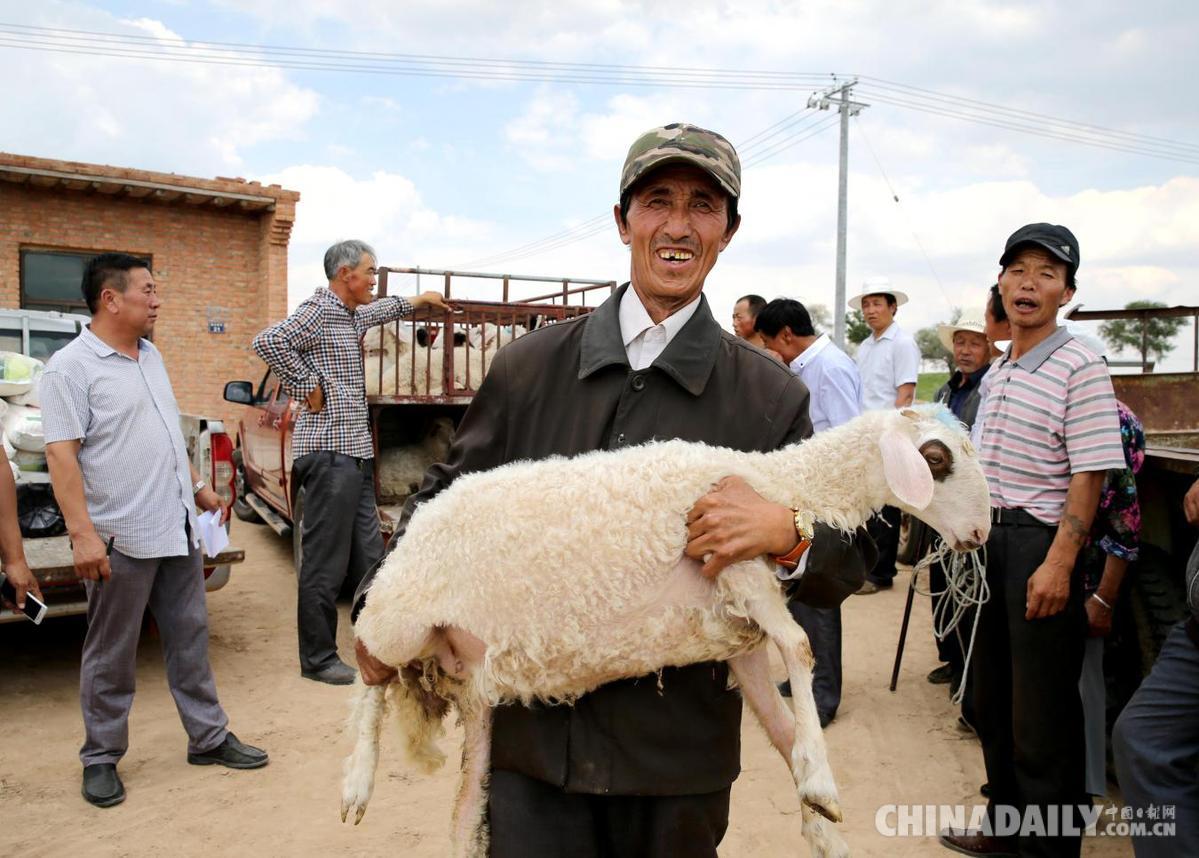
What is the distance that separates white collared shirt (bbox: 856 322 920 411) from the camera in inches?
288

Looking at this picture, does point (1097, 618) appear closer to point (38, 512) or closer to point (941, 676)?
point (941, 676)

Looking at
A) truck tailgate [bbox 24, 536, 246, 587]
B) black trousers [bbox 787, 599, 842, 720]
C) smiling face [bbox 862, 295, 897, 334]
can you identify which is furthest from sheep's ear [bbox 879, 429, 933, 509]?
smiling face [bbox 862, 295, 897, 334]

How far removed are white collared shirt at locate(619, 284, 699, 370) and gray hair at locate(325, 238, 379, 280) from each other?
13.4 ft

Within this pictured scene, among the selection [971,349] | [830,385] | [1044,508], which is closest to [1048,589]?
[1044,508]

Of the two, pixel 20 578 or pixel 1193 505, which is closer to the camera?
pixel 1193 505

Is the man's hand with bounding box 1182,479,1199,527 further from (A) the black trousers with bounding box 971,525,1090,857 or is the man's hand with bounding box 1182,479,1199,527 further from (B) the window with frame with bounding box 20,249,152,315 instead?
(B) the window with frame with bounding box 20,249,152,315

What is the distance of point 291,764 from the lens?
4527mm

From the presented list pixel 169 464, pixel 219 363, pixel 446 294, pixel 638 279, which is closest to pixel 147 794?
pixel 169 464

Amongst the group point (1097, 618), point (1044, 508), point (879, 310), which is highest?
point (879, 310)

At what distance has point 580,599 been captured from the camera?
1927mm

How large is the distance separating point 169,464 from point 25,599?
35.0 inches

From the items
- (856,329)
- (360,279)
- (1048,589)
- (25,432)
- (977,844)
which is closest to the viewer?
(1048,589)

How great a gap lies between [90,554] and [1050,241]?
436 cm

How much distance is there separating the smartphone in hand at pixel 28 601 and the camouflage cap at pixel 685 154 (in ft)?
11.9
